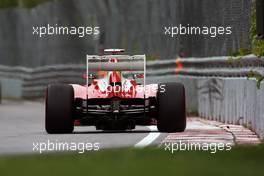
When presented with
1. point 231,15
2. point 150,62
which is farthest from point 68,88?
point 150,62

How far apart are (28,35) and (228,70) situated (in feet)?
96.8

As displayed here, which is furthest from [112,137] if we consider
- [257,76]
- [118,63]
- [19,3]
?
[19,3]

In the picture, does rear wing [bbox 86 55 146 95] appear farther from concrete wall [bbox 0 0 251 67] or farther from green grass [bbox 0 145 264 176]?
concrete wall [bbox 0 0 251 67]

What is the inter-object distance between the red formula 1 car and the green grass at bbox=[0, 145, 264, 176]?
200 inches

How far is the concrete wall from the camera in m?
26.0

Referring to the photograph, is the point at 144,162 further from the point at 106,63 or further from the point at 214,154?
the point at 106,63

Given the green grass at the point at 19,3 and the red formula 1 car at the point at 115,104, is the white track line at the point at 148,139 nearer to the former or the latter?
the red formula 1 car at the point at 115,104

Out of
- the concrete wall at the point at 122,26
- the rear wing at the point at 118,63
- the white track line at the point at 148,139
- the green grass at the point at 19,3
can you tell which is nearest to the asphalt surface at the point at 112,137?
the white track line at the point at 148,139

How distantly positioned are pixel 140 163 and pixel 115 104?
7474mm

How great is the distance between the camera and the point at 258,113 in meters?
19.3

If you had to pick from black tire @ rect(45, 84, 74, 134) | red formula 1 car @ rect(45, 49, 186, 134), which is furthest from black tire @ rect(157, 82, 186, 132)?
black tire @ rect(45, 84, 74, 134)

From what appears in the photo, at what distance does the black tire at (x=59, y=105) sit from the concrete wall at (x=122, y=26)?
4.64 m

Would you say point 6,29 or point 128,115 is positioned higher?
point 6,29

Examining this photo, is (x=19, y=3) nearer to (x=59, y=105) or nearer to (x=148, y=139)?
(x=59, y=105)
